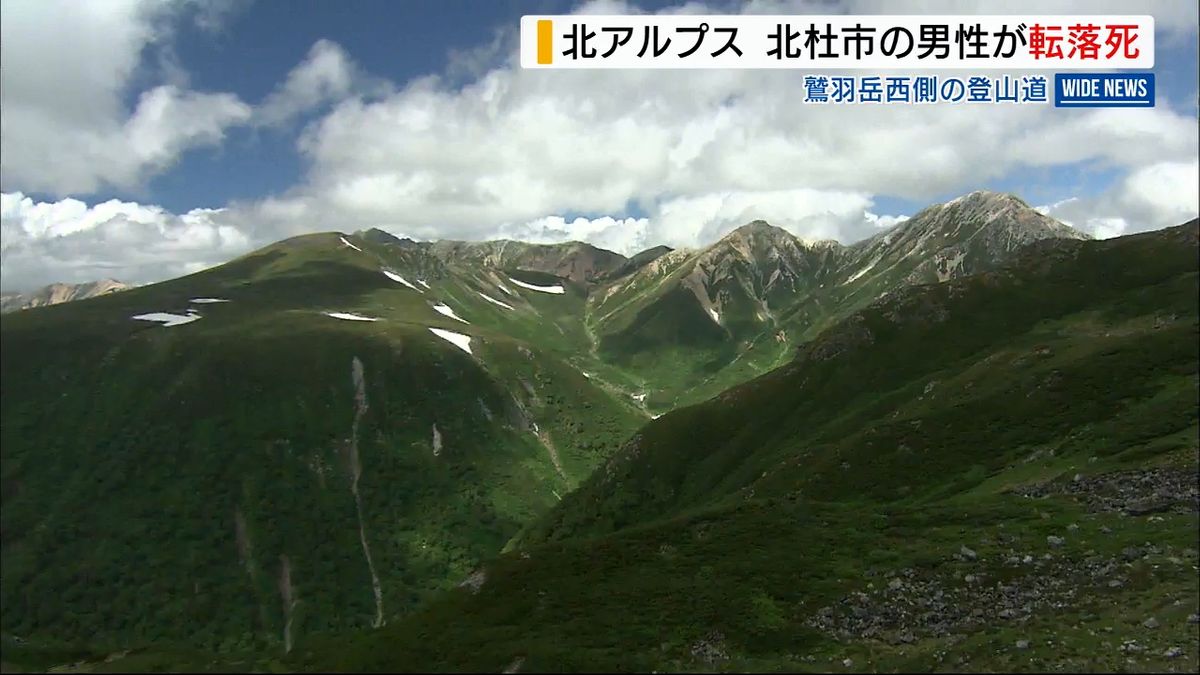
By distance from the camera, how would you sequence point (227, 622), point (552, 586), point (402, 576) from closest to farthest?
point (552, 586), point (227, 622), point (402, 576)

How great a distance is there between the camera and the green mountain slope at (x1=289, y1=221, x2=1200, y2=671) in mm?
36656

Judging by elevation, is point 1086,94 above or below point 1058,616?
above

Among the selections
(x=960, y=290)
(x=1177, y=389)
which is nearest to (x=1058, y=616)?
(x=1177, y=389)

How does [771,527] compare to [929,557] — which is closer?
[929,557]

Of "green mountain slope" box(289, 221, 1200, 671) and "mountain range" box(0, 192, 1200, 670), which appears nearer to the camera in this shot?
"green mountain slope" box(289, 221, 1200, 671)

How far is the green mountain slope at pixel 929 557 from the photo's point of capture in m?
36.7

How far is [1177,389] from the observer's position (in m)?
69.1

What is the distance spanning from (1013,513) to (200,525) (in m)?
190

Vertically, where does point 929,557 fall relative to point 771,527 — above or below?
above

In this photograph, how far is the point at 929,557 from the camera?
46.5 m

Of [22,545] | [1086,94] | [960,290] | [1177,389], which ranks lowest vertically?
[22,545]

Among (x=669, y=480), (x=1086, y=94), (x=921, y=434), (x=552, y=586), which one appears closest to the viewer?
(x=552, y=586)

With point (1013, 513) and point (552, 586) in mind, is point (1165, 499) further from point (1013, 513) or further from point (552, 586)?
point (552, 586)

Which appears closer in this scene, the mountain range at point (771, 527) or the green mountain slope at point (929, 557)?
the green mountain slope at point (929, 557)
